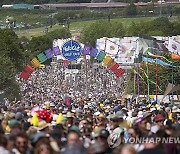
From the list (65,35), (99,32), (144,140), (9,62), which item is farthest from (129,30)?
(144,140)

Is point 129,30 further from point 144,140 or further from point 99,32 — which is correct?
point 144,140

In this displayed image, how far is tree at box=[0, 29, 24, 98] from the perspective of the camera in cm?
7231

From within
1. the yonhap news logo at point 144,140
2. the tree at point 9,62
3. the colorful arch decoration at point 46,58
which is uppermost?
the yonhap news logo at point 144,140

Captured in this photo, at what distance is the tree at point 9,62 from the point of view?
7231cm

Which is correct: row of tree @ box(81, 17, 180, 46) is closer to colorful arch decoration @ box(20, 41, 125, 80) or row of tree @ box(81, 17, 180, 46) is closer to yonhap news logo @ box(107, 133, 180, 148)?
colorful arch decoration @ box(20, 41, 125, 80)

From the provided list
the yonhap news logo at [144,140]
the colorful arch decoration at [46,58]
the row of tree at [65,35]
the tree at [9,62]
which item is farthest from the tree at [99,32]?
the yonhap news logo at [144,140]

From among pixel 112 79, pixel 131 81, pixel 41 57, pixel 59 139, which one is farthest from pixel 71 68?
pixel 59 139

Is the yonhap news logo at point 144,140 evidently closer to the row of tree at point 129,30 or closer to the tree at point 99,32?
the row of tree at point 129,30

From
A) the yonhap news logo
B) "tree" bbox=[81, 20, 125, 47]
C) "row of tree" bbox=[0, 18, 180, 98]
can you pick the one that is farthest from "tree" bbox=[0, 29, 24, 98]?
the yonhap news logo

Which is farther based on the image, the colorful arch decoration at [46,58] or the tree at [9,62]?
the tree at [9,62]

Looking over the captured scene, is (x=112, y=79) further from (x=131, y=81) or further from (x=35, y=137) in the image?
(x=35, y=137)

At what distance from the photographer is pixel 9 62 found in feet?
271

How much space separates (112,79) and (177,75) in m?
22.9

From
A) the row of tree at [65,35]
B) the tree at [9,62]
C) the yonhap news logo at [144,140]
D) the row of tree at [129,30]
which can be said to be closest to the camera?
the yonhap news logo at [144,140]
